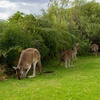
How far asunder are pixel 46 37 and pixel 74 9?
48.9 feet

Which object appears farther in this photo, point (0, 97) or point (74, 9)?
point (74, 9)

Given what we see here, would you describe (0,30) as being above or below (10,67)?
above

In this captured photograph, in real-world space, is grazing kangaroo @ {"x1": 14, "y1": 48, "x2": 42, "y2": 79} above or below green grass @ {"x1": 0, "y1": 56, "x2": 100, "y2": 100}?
above

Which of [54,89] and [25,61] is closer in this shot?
[54,89]

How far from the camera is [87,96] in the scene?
10.6 m

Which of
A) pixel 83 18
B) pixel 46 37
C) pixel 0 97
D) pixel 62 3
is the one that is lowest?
pixel 0 97

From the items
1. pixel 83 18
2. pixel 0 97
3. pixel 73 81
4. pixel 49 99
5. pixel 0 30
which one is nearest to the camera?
pixel 49 99

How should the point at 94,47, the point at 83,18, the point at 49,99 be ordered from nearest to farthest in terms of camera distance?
the point at 49,99 < the point at 94,47 < the point at 83,18

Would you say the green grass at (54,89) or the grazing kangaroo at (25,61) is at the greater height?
the grazing kangaroo at (25,61)

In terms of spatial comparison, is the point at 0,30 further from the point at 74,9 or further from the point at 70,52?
the point at 74,9

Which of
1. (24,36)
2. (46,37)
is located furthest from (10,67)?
(46,37)

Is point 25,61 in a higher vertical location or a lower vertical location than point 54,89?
higher

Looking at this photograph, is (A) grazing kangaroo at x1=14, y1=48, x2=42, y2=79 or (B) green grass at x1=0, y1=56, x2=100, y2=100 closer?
(B) green grass at x1=0, y1=56, x2=100, y2=100

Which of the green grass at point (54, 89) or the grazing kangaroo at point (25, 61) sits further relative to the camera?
the grazing kangaroo at point (25, 61)
